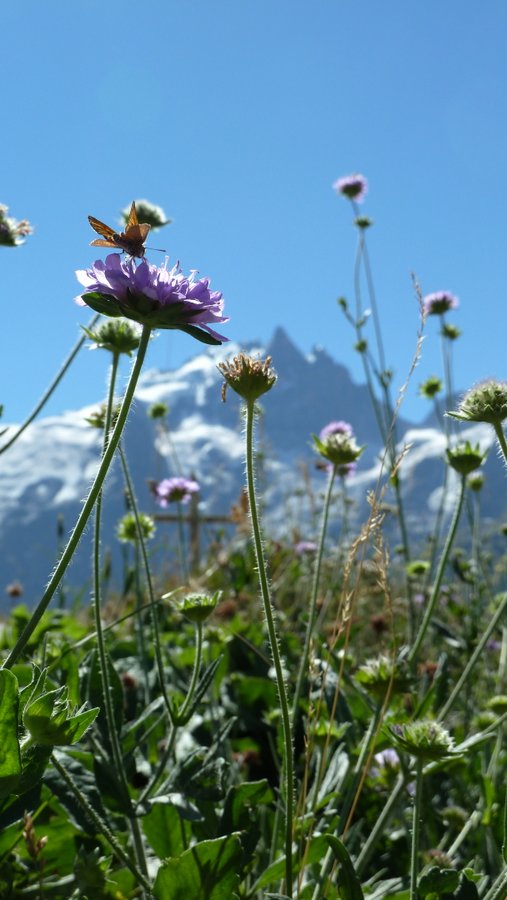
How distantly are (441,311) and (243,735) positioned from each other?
95.3 inches

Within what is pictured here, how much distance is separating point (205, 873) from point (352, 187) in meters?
4.16

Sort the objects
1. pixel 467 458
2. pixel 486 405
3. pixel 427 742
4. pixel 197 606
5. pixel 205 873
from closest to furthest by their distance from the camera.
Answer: pixel 205 873
pixel 427 742
pixel 486 405
pixel 197 606
pixel 467 458

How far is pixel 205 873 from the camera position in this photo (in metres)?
1.23

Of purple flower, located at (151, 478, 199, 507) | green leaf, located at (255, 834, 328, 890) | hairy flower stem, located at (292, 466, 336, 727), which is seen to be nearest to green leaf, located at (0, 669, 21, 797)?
green leaf, located at (255, 834, 328, 890)

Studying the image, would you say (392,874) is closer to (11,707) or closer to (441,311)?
(11,707)

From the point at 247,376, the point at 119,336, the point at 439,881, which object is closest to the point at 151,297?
the point at 247,376

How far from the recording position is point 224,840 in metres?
1.22

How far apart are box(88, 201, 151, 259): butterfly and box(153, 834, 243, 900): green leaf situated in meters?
0.87

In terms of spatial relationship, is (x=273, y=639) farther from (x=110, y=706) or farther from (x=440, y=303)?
(x=440, y=303)

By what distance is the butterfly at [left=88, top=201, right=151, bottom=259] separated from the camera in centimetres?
119

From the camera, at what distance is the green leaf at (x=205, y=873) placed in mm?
1228

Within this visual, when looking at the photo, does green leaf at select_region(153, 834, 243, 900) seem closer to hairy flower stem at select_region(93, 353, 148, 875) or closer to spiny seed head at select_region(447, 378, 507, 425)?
hairy flower stem at select_region(93, 353, 148, 875)

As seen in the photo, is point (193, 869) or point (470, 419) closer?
point (193, 869)

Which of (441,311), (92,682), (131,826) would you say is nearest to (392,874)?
(131,826)
